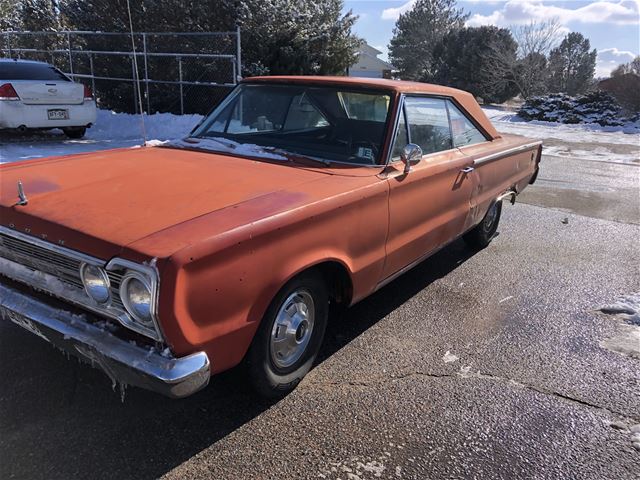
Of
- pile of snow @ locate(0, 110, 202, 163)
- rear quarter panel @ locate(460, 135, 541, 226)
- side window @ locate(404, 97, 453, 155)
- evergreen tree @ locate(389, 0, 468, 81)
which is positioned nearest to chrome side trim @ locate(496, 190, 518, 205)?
rear quarter panel @ locate(460, 135, 541, 226)

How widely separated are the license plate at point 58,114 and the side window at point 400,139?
7.70 m

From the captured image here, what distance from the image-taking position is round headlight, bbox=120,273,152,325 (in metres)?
2.10

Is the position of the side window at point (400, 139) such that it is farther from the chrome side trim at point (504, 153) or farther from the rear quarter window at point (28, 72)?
the rear quarter window at point (28, 72)

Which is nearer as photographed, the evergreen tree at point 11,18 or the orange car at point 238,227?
the orange car at point 238,227

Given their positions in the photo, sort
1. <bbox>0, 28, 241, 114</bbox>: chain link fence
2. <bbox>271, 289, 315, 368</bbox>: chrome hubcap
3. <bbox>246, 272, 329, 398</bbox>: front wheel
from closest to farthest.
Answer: <bbox>246, 272, 329, 398</bbox>: front wheel → <bbox>271, 289, 315, 368</bbox>: chrome hubcap → <bbox>0, 28, 241, 114</bbox>: chain link fence

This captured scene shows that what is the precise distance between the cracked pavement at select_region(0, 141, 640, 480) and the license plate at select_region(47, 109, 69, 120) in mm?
6824

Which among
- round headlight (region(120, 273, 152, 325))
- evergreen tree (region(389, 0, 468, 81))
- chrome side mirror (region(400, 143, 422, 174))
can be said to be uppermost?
evergreen tree (region(389, 0, 468, 81))

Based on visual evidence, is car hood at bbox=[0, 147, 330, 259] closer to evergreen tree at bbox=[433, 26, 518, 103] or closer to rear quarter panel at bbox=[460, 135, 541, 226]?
rear quarter panel at bbox=[460, 135, 541, 226]

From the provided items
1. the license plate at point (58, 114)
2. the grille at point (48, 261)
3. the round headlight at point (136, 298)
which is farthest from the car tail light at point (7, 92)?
the round headlight at point (136, 298)

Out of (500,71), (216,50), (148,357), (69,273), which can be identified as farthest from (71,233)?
(500,71)

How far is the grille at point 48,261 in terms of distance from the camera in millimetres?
2211

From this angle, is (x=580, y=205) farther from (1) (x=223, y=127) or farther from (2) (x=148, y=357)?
(2) (x=148, y=357)

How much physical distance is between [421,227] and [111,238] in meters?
2.20

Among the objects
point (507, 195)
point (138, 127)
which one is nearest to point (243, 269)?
point (507, 195)
